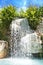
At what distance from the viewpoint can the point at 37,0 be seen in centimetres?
1468

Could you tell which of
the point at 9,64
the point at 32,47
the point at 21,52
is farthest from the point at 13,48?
the point at 9,64

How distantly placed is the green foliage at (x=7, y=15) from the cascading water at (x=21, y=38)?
329 mm

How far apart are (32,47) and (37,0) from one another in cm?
455

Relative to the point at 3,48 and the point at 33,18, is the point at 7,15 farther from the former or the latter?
the point at 3,48

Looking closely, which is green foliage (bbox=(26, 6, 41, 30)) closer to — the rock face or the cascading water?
the cascading water

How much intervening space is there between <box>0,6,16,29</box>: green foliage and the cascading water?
0.33 meters

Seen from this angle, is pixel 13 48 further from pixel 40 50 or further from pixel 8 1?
pixel 8 1

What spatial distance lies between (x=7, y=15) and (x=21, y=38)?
5.04 feet

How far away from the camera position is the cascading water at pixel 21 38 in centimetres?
1149

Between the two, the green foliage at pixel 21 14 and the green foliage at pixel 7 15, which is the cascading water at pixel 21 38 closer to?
the green foliage at pixel 7 15

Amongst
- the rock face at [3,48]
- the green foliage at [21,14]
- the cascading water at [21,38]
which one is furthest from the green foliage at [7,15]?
the rock face at [3,48]

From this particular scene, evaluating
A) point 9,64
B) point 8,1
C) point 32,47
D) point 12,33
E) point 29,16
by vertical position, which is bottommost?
point 9,64

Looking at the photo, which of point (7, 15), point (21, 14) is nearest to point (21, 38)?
point (7, 15)

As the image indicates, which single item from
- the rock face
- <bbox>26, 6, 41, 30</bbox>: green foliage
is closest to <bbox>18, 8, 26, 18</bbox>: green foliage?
<bbox>26, 6, 41, 30</bbox>: green foliage
